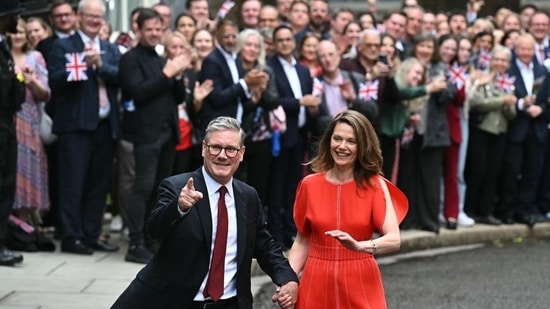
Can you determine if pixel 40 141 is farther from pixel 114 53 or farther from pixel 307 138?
pixel 307 138

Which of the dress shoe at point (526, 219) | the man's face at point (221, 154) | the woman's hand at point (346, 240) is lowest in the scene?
the dress shoe at point (526, 219)

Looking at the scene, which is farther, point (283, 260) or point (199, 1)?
point (199, 1)

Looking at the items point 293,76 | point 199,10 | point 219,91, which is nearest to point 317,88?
point 293,76

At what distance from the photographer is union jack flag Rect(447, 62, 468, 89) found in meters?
14.4

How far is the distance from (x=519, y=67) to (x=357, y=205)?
896 centimetres

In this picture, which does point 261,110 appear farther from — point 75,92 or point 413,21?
point 413,21

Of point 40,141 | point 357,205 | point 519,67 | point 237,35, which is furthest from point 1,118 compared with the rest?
point 519,67

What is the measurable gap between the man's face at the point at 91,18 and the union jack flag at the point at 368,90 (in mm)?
2742

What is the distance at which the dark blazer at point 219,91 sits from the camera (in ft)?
38.7

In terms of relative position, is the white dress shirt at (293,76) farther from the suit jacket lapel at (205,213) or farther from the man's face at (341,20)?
the suit jacket lapel at (205,213)

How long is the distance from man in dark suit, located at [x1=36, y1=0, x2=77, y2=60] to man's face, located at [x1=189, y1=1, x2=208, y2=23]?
243cm

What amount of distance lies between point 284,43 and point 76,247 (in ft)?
9.14

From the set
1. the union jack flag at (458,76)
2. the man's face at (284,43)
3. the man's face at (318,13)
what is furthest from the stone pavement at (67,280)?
the man's face at (318,13)

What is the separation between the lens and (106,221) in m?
13.9
